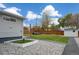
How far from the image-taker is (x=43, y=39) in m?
7.20

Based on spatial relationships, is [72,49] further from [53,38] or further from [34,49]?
[34,49]

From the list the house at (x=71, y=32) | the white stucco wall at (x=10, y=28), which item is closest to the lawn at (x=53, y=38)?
the house at (x=71, y=32)

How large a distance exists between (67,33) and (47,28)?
1.70 feet

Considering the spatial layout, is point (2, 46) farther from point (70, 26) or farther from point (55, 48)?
point (70, 26)

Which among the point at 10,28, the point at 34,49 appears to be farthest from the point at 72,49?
the point at 10,28

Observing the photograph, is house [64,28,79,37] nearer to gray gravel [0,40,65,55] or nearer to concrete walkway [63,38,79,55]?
concrete walkway [63,38,79,55]

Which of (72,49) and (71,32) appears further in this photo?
(71,32)

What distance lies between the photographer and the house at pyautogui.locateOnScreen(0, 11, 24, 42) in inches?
279

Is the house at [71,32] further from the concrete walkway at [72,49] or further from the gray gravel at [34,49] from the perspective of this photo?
the gray gravel at [34,49]

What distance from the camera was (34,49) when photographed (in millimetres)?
7066

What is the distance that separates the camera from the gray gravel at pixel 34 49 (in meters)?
7.02

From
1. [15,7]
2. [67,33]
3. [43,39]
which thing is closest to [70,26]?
[67,33]

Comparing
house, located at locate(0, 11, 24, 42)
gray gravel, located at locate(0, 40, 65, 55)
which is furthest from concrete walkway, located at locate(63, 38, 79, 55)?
house, located at locate(0, 11, 24, 42)

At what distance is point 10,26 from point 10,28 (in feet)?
0.16
